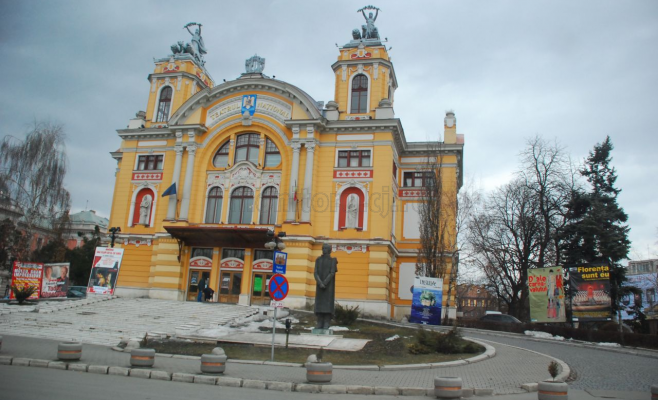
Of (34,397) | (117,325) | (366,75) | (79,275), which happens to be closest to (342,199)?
(366,75)

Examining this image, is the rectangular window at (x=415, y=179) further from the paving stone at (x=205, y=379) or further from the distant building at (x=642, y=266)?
the distant building at (x=642, y=266)

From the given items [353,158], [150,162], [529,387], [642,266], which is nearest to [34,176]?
[150,162]

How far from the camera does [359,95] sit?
37.2 metres

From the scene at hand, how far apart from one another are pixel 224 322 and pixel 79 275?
3907 centimetres

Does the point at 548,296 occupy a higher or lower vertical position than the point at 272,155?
lower

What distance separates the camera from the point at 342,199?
35062 millimetres

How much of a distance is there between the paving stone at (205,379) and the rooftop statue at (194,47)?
36539mm

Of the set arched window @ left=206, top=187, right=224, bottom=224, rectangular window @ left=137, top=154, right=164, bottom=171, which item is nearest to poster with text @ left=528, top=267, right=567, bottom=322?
arched window @ left=206, top=187, right=224, bottom=224

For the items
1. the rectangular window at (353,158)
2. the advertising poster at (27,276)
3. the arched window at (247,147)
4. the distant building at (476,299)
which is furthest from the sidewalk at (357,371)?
the distant building at (476,299)

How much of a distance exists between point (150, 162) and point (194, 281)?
34.8 ft

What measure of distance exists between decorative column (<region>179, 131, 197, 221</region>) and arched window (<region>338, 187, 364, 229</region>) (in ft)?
35.8

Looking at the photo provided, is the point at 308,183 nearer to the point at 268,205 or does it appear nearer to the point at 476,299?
the point at 268,205

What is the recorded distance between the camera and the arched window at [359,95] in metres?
37.0

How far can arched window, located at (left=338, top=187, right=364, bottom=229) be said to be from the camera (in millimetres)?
34406
